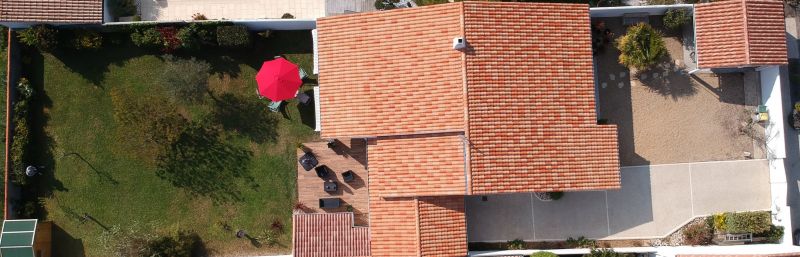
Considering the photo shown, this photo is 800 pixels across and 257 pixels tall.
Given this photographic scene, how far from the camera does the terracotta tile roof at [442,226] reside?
24219 mm

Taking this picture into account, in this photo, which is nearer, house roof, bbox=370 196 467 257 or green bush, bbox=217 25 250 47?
house roof, bbox=370 196 467 257

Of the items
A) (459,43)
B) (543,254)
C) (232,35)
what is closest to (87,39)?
(232,35)

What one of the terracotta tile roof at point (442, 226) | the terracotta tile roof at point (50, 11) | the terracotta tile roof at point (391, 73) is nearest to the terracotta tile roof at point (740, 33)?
the terracotta tile roof at point (391, 73)

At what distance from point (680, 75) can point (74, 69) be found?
29.3 m

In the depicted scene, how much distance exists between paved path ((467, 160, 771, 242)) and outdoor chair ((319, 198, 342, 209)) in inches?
247

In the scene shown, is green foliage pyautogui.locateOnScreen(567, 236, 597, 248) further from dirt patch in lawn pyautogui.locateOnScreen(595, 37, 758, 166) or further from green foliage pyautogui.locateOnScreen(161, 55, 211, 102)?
green foliage pyautogui.locateOnScreen(161, 55, 211, 102)

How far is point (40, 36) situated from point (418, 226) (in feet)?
63.3

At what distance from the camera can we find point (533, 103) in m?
24.0

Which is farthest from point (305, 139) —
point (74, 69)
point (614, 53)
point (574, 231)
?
point (614, 53)

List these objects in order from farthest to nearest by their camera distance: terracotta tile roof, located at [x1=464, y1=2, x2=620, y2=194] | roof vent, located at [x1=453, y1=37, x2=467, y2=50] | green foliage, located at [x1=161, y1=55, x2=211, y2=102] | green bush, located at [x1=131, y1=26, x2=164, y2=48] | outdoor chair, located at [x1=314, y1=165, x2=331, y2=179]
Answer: outdoor chair, located at [x1=314, y1=165, x2=331, y2=179] < green bush, located at [x1=131, y1=26, x2=164, y2=48] < green foliage, located at [x1=161, y1=55, x2=211, y2=102] < terracotta tile roof, located at [x1=464, y1=2, x2=620, y2=194] < roof vent, located at [x1=453, y1=37, x2=467, y2=50]

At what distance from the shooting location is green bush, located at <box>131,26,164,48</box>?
2627cm

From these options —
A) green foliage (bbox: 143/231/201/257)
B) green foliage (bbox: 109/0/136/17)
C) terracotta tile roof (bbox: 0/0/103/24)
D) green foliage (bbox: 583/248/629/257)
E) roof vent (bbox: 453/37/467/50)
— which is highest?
green foliage (bbox: 109/0/136/17)

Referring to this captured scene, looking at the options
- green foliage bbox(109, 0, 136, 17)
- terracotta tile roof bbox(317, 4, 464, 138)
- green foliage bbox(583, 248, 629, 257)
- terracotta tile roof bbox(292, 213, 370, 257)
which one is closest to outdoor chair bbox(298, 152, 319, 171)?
terracotta tile roof bbox(292, 213, 370, 257)

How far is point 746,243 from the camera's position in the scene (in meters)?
26.7
